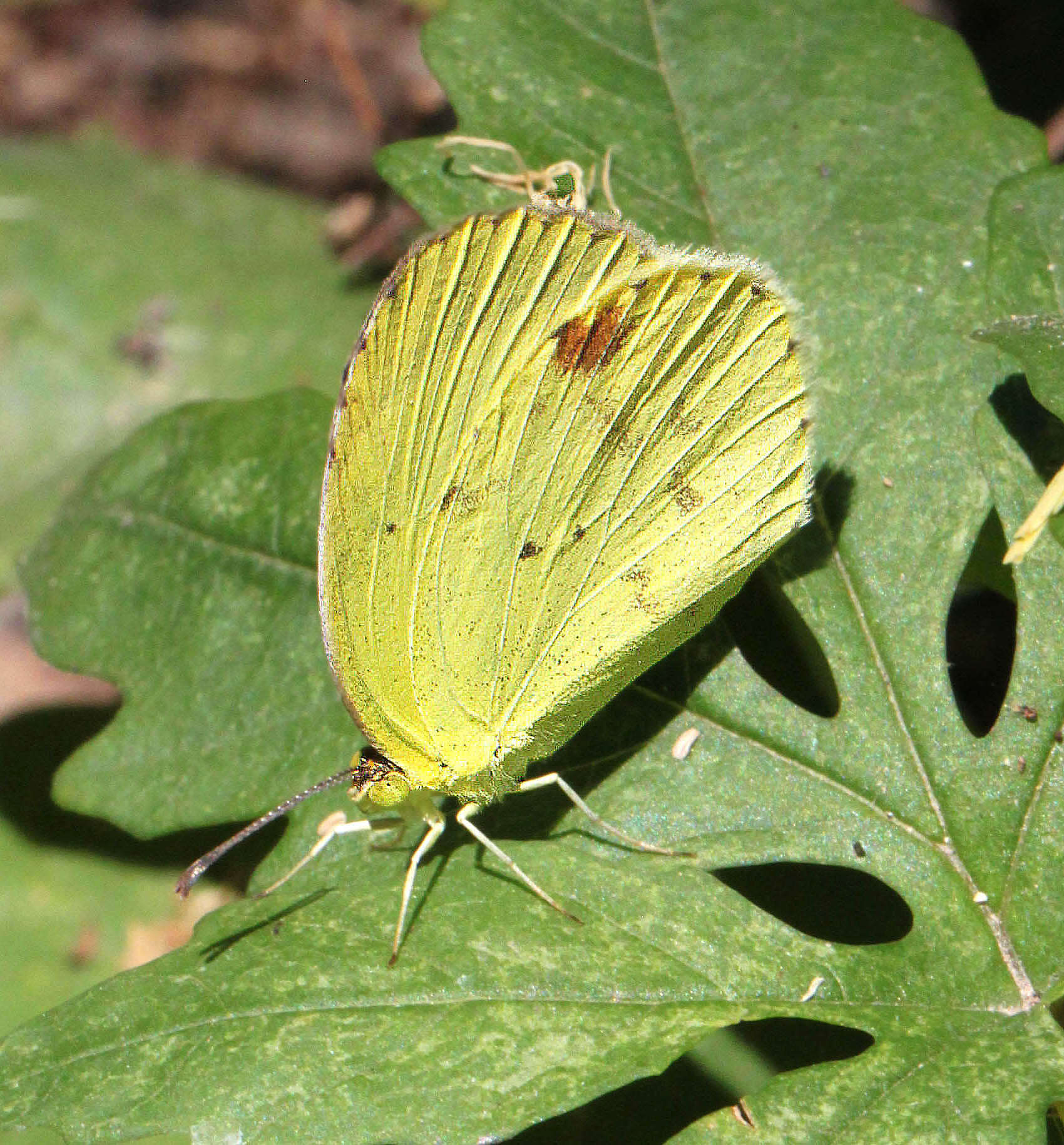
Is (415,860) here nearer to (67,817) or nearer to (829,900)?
(829,900)

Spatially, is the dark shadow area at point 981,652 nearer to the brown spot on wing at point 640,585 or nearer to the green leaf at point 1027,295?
the green leaf at point 1027,295

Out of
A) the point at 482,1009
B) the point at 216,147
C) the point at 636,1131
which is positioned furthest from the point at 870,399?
the point at 216,147

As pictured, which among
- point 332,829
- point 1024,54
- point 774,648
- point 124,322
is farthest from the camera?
point 124,322

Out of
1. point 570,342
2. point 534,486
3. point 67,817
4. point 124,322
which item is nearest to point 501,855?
point 534,486

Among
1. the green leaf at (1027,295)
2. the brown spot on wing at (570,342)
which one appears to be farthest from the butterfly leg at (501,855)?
the green leaf at (1027,295)

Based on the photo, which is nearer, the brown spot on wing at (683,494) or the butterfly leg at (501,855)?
Answer: the butterfly leg at (501,855)

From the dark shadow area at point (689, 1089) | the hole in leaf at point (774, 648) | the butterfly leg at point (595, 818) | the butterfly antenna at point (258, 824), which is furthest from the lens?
the hole in leaf at point (774, 648)

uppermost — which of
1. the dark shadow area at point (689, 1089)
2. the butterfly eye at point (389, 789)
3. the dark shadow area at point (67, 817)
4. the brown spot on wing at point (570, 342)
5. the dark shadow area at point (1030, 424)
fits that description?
the dark shadow area at point (1030, 424)
